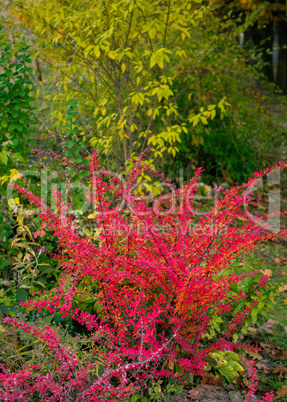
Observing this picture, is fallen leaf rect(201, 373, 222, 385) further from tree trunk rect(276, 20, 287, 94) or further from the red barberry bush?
tree trunk rect(276, 20, 287, 94)

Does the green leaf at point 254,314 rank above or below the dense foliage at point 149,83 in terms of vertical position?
below

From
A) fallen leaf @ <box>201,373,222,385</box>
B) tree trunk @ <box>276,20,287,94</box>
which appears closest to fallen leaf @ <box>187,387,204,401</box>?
fallen leaf @ <box>201,373,222,385</box>

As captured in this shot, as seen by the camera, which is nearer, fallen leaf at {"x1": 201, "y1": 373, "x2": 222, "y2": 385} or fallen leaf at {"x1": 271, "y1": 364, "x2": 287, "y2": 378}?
fallen leaf at {"x1": 201, "y1": 373, "x2": 222, "y2": 385}

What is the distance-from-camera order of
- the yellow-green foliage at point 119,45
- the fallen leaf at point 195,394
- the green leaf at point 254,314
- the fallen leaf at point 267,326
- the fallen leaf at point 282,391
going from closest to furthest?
the fallen leaf at point 195,394 → the fallen leaf at point 282,391 → the green leaf at point 254,314 → the fallen leaf at point 267,326 → the yellow-green foliage at point 119,45

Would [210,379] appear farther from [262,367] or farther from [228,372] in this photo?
[262,367]

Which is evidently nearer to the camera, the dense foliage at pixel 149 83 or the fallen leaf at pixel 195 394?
the fallen leaf at pixel 195 394

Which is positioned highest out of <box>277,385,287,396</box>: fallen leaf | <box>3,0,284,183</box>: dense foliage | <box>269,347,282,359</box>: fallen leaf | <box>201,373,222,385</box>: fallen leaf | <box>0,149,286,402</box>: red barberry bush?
<box>3,0,284,183</box>: dense foliage

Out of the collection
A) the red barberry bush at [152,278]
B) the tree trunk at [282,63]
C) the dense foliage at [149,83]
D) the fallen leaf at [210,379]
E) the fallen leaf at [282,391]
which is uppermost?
the tree trunk at [282,63]

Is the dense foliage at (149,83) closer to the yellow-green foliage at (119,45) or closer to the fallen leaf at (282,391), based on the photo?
the yellow-green foliage at (119,45)

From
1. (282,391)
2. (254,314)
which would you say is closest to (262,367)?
(282,391)

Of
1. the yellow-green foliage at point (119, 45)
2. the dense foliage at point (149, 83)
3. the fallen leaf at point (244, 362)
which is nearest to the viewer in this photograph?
the fallen leaf at point (244, 362)

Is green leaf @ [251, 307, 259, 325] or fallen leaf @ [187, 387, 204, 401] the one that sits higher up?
green leaf @ [251, 307, 259, 325]

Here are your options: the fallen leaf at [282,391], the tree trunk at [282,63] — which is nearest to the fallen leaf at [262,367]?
the fallen leaf at [282,391]

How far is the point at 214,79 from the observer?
579 centimetres
